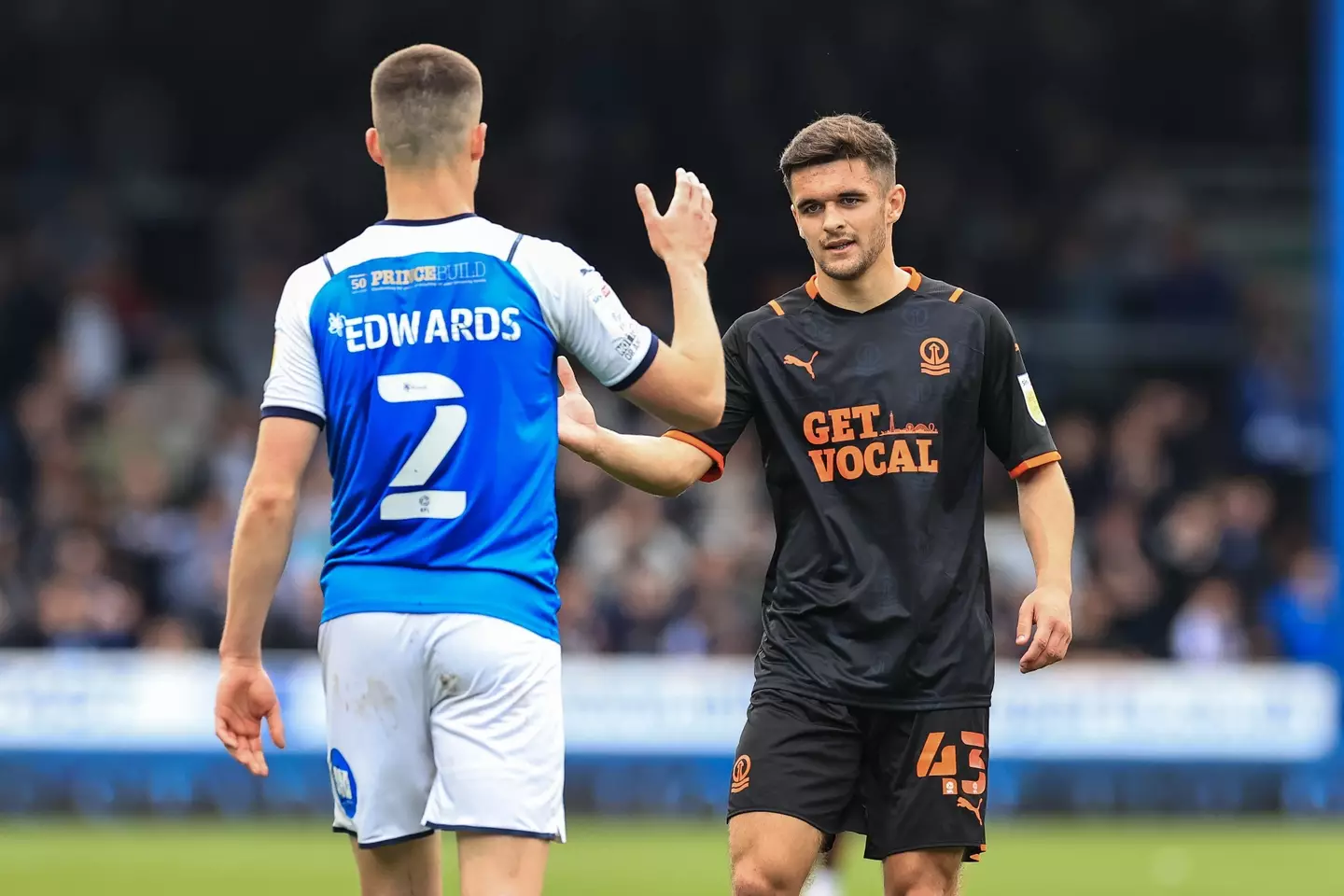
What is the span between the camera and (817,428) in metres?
5.85

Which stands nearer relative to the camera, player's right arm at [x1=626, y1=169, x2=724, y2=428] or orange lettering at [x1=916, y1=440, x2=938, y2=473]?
player's right arm at [x1=626, y1=169, x2=724, y2=428]

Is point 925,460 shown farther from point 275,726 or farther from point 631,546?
point 631,546

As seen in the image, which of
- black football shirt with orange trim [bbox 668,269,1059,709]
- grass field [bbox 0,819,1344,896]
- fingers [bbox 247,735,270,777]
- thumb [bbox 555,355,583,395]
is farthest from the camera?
grass field [bbox 0,819,1344,896]

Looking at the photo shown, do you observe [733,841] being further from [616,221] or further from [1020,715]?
[616,221]

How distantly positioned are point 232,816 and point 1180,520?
6.71 meters

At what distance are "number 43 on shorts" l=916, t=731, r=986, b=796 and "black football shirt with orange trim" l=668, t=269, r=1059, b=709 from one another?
9 centimetres

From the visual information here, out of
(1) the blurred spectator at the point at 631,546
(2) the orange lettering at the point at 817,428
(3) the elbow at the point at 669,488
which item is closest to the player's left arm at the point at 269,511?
(3) the elbow at the point at 669,488

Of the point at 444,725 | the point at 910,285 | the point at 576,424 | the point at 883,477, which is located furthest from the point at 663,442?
the point at 444,725

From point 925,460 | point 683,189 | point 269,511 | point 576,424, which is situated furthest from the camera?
point 925,460

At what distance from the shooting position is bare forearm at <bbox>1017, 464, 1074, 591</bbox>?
581cm

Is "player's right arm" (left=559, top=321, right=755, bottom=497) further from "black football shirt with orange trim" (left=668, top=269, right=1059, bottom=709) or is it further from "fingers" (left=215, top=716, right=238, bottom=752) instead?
"fingers" (left=215, top=716, right=238, bottom=752)

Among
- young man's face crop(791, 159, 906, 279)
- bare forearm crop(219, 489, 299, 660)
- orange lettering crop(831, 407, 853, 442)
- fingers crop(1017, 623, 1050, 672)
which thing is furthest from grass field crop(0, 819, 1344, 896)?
bare forearm crop(219, 489, 299, 660)

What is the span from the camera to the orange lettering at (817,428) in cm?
584

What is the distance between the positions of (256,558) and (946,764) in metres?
1.96
